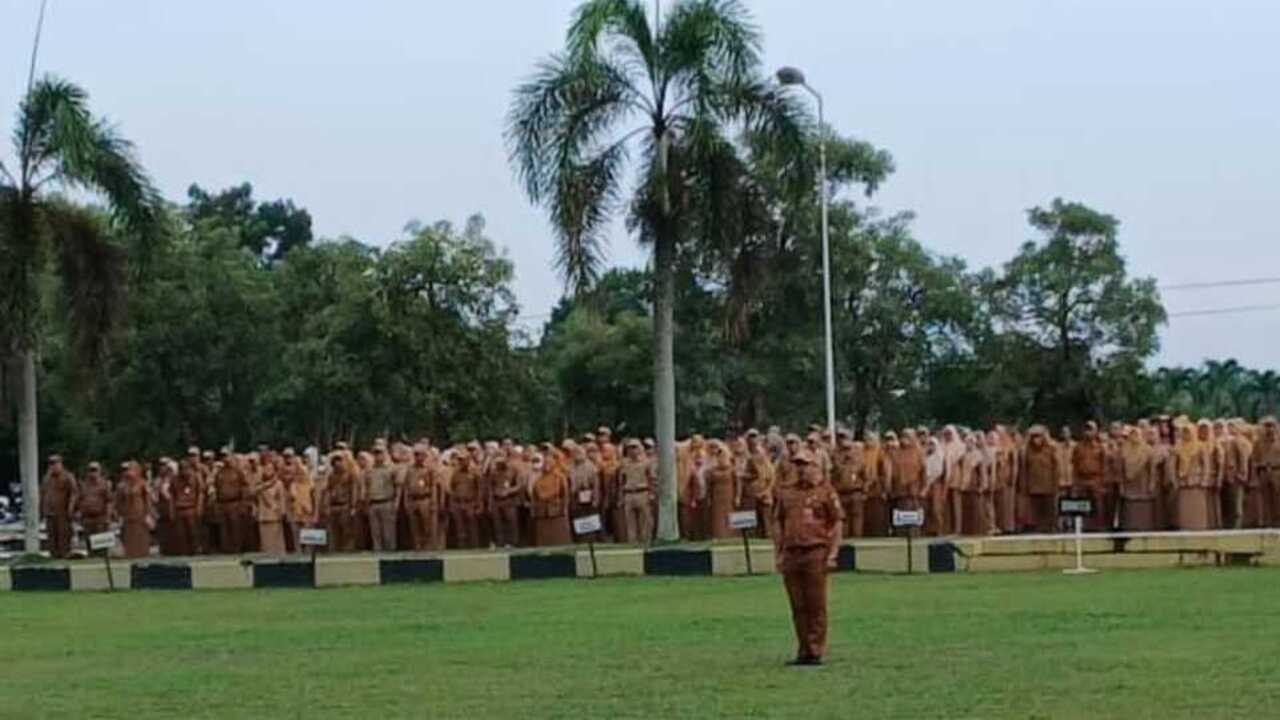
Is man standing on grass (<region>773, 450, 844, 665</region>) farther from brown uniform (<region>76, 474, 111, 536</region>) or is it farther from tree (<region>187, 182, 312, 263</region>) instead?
tree (<region>187, 182, 312, 263</region>)

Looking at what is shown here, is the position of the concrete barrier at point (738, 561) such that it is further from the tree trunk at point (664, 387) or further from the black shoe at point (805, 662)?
the black shoe at point (805, 662)

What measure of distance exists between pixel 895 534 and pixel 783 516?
16.9 m

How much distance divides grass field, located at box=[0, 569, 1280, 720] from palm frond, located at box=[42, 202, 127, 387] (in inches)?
346

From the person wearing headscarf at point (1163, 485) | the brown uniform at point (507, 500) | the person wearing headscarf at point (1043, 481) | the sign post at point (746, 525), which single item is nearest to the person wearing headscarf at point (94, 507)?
the brown uniform at point (507, 500)

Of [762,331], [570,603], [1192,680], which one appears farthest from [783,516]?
[762,331]

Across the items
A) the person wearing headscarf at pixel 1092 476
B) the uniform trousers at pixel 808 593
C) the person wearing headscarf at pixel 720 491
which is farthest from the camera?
the person wearing headscarf at pixel 720 491

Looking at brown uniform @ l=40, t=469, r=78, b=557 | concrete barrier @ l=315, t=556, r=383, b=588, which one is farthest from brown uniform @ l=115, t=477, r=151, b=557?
concrete barrier @ l=315, t=556, r=383, b=588

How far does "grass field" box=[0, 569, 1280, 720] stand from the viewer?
1417 cm

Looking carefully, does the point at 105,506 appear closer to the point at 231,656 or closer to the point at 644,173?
the point at 644,173

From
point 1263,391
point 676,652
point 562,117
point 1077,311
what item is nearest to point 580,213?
point 562,117

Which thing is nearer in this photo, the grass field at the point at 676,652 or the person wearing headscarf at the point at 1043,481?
the grass field at the point at 676,652

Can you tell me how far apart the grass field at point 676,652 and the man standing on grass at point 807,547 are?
319mm

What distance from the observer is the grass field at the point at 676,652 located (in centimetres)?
1417

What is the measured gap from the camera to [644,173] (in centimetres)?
3272
